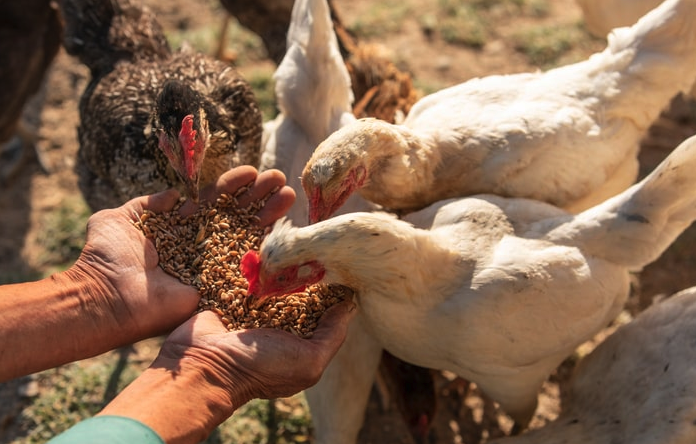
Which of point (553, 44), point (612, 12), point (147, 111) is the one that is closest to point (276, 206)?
point (147, 111)

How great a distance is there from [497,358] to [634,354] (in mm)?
640

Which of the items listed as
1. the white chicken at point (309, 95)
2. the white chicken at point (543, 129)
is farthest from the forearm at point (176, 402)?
the white chicken at point (309, 95)

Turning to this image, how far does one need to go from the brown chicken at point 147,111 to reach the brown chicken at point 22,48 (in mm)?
490

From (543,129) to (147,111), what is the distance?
6.51 ft

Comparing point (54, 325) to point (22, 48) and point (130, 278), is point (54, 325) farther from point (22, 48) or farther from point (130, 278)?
point (22, 48)

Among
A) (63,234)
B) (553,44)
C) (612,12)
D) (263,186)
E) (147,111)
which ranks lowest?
(63,234)

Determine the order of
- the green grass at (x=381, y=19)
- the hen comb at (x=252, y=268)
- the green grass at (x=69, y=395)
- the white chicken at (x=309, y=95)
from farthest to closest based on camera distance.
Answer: the green grass at (x=381, y=19) → the green grass at (x=69, y=395) → the white chicken at (x=309, y=95) → the hen comb at (x=252, y=268)

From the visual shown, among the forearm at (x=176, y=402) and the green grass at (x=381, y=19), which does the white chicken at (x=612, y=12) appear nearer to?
the green grass at (x=381, y=19)

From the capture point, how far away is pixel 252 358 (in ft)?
7.91

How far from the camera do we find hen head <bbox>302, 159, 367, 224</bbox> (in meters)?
2.64

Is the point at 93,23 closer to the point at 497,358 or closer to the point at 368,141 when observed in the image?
the point at 368,141

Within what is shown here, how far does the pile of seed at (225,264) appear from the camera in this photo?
8.52ft

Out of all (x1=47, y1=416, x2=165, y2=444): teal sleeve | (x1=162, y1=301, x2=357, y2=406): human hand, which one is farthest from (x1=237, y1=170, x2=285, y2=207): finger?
(x1=47, y1=416, x2=165, y2=444): teal sleeve

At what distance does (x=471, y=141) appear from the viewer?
9.96 feet
